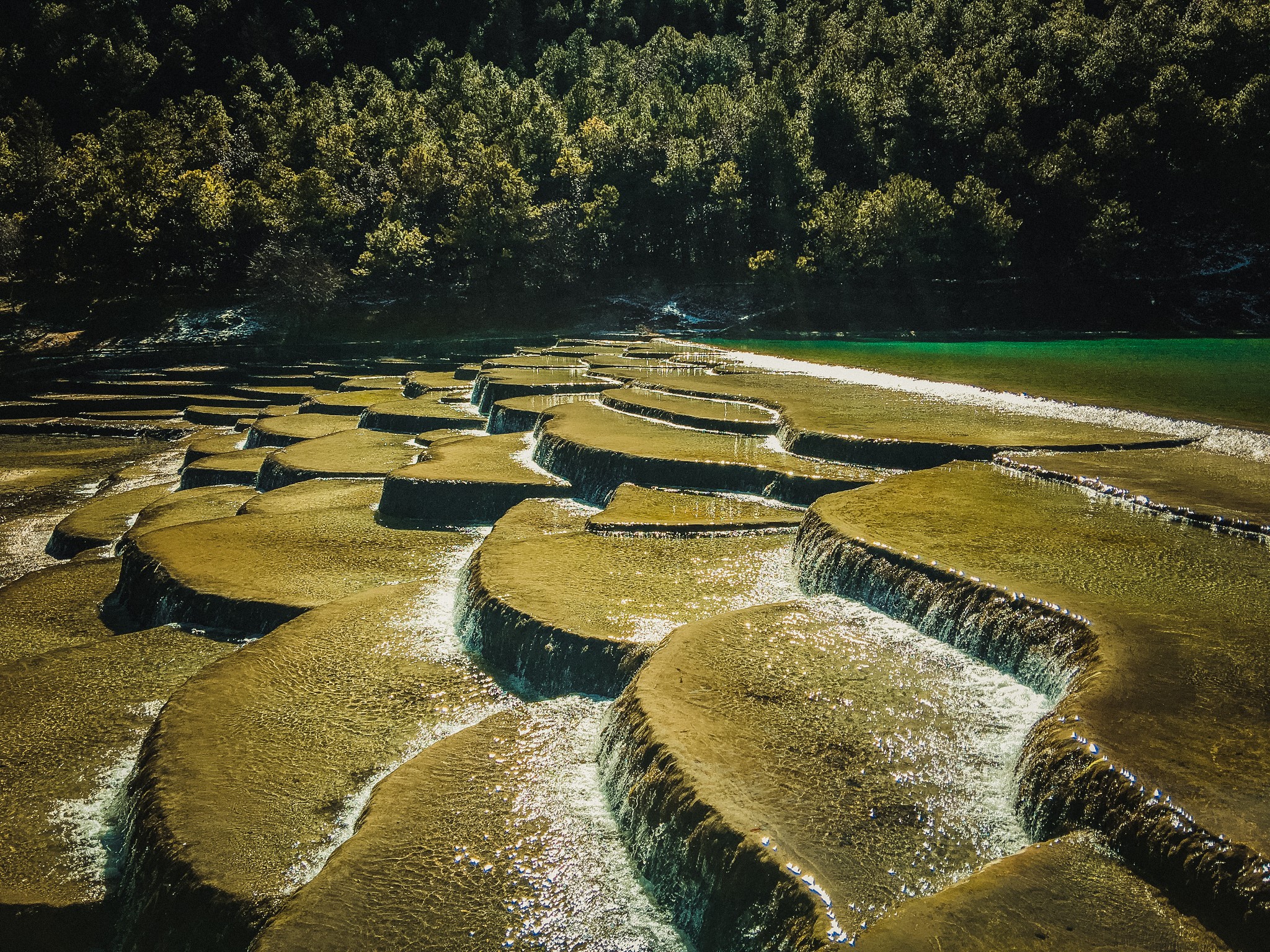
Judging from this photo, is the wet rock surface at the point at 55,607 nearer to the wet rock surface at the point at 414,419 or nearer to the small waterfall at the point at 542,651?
the small waterfall at the point at 542,651

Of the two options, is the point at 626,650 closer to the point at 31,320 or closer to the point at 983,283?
the point at 983,283

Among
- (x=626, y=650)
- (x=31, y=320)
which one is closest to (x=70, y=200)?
(x=31, y=320)

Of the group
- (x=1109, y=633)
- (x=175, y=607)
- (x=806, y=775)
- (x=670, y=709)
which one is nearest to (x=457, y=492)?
(x=175, y=607)

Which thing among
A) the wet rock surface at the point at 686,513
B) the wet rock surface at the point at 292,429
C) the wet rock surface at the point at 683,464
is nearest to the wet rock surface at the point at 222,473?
the wet rock surface at the point at 292,429

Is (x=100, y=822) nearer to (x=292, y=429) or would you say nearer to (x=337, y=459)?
(x=337, y=459)

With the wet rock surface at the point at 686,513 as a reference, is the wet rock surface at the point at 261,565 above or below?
below

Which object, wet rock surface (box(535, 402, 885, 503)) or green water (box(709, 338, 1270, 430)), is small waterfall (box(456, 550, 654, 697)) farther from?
green water (box(709, 338, 1270, 430))
